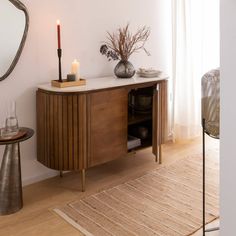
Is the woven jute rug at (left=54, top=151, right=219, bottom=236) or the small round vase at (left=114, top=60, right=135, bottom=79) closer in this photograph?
the woven jute rug at (left=54, top=151, right=219, bottom=236)

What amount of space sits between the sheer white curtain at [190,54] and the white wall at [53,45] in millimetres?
485

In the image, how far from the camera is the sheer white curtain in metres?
3.65

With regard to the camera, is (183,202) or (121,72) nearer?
(183,202)

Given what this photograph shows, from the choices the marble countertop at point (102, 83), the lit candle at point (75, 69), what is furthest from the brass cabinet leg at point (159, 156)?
the lit candle at point (75, 69)

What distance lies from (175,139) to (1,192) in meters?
2.11

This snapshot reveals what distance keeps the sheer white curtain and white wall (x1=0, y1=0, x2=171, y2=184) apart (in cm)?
49

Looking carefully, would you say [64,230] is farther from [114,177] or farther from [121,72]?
[121,72]

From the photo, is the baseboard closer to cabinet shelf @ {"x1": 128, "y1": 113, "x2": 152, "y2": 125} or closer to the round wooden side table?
the round wooden side table

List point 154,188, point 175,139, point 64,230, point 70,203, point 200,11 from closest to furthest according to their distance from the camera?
1. point 64,230
2. point 70,203
3. point 154,188
4. point 200,11
5. point 175,139

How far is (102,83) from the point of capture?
9.29 feet

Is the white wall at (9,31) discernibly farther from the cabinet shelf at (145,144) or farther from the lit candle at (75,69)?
the cabinet shelf at (145,144)

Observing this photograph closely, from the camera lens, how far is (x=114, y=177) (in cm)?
297

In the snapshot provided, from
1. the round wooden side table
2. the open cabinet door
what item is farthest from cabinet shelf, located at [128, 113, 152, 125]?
the round wooden side table

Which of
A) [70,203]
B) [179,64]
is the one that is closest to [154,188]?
[70,203]
